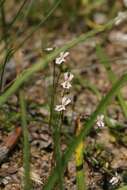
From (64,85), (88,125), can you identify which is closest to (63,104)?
(64,85)

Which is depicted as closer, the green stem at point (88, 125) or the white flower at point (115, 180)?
the green stem at point (88, 125)

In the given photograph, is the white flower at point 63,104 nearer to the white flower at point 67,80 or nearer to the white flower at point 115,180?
the white flower at point 67,80

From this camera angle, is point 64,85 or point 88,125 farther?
point 64,85

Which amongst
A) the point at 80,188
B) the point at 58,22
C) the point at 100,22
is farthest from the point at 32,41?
the point at 80,188

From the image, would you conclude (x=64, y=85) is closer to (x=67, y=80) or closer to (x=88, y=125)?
(x=67, y=80)

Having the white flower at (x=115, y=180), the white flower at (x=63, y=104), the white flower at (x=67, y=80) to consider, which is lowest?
the white flower at (x=115, y=180)

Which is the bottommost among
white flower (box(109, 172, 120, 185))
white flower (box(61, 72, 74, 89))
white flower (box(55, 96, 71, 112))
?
white flower (box(109, 172, 120, 185))

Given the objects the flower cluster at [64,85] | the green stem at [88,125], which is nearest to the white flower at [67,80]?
the flower cluster at [64,85]

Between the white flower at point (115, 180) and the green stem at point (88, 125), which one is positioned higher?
the green stem at point (88, 125)

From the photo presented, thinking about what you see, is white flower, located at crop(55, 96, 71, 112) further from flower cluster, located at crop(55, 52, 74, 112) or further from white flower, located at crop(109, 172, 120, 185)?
white flower, located at crop(109, 172, 120, 185)

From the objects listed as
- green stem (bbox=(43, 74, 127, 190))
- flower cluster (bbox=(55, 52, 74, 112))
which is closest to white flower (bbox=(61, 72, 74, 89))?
flower cluster (bbox=(55, 52, 74, 112))

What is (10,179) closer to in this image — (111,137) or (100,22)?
(111,137)
